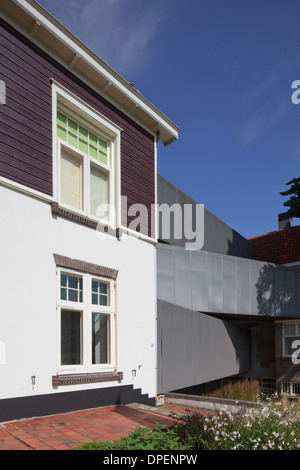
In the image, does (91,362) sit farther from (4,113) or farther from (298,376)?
(298,376)

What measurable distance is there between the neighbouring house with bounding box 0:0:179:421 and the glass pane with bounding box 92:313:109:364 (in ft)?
0.08

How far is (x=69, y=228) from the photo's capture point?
30.0 feet

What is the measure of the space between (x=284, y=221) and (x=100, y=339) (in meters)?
25.2

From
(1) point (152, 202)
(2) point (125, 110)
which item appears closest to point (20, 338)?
(1) point (152, 202)

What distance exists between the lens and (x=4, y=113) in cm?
790

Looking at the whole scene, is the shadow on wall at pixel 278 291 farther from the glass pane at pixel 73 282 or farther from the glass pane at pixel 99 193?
the glass pane at pixel 73 282

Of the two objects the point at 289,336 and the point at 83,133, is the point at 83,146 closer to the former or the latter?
the point at 83,133

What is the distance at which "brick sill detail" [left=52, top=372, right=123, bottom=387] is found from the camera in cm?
827

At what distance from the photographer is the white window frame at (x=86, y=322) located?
28.3 feet

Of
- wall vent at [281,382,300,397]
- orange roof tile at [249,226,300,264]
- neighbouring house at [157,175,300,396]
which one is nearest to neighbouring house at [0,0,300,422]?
neighbouring house at [157,175,300,396]

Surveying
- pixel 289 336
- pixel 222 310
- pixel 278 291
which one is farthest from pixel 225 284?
pixel 289 336

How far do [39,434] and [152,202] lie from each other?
6.95 meters

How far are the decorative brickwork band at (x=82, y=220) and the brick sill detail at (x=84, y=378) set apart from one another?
3.23m
